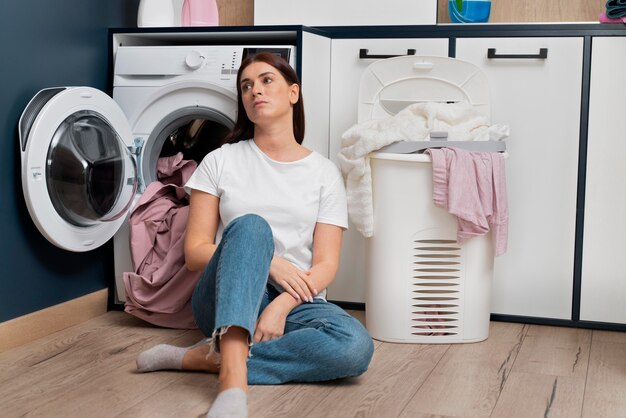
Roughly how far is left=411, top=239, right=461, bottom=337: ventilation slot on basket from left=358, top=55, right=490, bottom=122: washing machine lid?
0.45 metres

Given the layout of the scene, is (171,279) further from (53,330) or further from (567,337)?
(567,337)

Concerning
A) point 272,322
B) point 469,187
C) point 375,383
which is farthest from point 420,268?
point 272,322

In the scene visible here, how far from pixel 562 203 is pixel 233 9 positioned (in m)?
1.51

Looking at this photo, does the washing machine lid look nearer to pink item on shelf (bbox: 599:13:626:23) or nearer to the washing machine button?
pink item on shelf (bbox: 599:13:626:23)

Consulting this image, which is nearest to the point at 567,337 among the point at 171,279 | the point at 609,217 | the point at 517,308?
the point at 517,308

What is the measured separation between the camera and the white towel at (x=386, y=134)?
7.73 ft

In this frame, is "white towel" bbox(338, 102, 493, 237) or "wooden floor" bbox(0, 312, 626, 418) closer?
"wooden floor" bbox(0, 312, 626, 418)

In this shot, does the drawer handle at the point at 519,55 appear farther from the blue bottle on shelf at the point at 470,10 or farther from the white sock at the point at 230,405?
the white sock at the point at 230,405

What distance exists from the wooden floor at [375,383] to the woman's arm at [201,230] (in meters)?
0.27

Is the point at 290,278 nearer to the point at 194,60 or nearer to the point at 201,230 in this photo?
the point at 201,230

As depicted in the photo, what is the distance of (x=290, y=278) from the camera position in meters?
2.01

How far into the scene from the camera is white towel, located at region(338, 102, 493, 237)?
7.73 feet

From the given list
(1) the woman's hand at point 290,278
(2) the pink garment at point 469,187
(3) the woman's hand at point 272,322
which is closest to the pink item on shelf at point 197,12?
(2) the pink garment at point 469,187

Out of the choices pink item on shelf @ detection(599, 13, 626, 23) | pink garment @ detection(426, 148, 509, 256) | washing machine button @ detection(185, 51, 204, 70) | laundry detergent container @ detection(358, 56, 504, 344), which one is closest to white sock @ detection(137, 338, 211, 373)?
laundry detergent container @ detection(358, 56, 504, 344)
